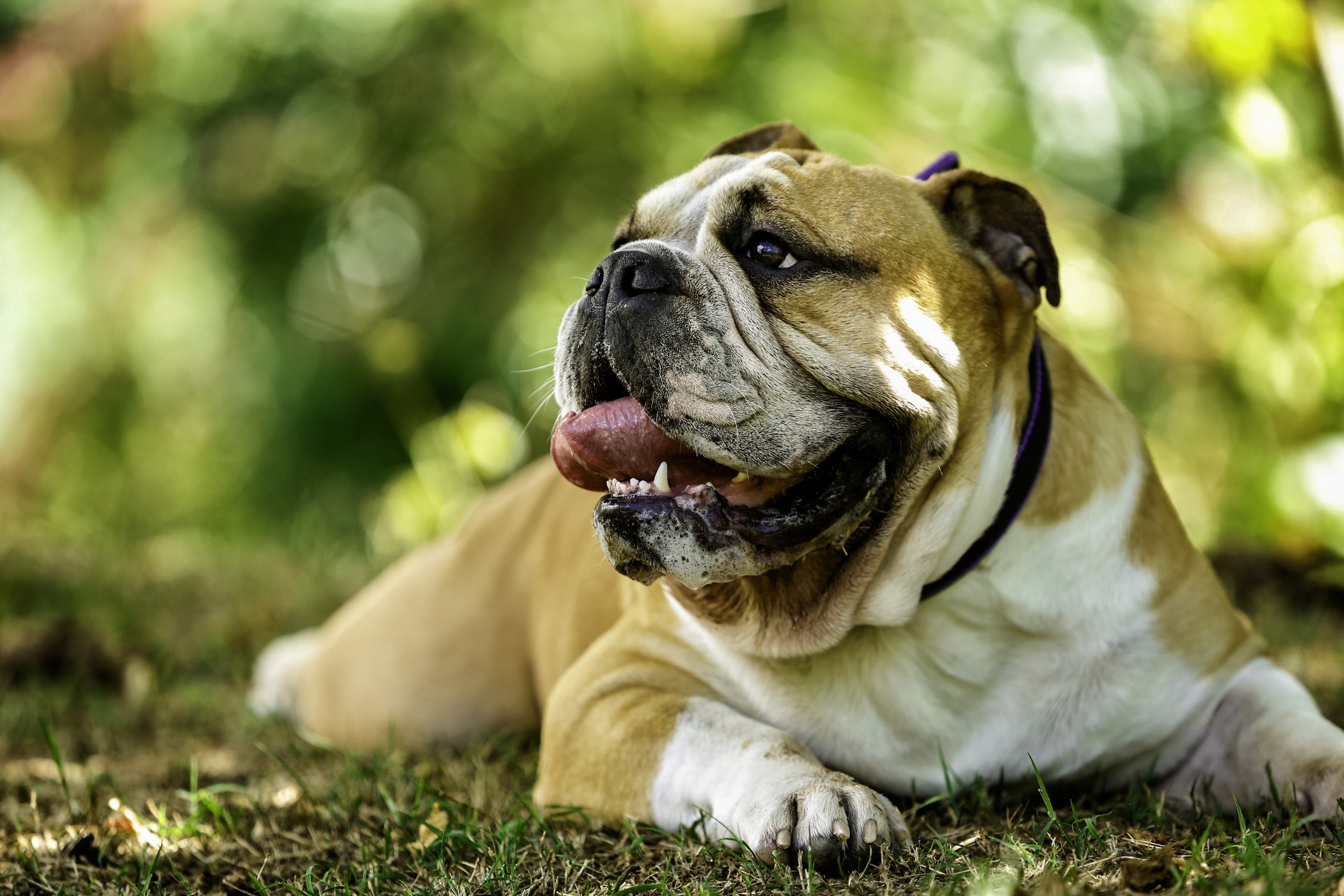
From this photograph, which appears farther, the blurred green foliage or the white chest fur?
the blurred green foliage

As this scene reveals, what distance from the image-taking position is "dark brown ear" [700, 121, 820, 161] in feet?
10.4

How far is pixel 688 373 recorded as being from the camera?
2.30 meters

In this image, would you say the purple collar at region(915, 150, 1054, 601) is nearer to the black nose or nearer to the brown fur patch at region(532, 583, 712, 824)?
the brown fur patch at region(532, 583, 712, 824)

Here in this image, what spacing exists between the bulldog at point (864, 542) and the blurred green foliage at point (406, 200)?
325cm

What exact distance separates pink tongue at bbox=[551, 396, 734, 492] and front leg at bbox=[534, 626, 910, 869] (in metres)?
0.50

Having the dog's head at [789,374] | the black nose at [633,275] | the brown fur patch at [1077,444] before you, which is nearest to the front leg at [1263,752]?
the brown fur patch at [1077,444]

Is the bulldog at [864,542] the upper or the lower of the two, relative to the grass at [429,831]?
upper

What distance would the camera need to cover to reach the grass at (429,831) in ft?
6.77

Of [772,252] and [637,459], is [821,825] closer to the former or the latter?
[637,459]

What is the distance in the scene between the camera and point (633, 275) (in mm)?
2414

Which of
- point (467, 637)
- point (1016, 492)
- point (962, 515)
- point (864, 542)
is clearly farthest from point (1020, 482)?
point (467, 637)

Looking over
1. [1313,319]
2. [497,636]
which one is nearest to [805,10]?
[1313,319]

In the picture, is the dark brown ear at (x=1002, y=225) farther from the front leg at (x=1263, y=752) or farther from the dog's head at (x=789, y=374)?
the front leg at (x=1263, y=752)

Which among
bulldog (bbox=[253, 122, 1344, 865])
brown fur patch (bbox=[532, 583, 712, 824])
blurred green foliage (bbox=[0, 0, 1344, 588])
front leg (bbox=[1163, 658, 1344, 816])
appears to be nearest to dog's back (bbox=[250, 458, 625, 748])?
brown fur patch (bbox=[532, 583, 712, 824])
